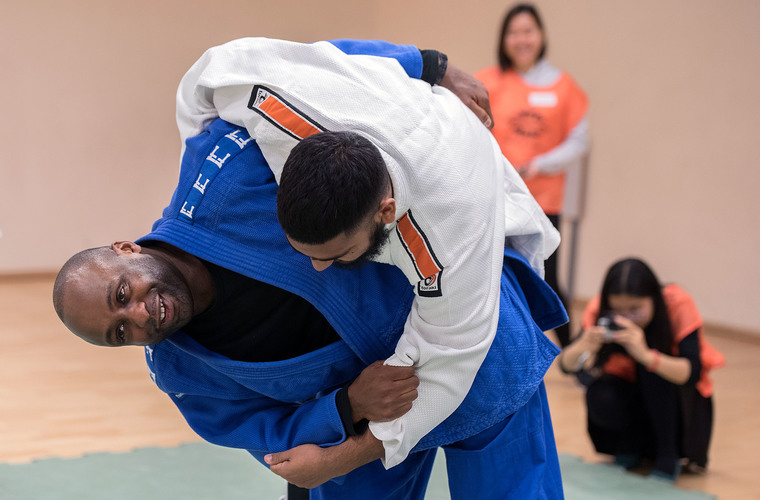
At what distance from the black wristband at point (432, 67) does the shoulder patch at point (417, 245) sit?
1.32 feet

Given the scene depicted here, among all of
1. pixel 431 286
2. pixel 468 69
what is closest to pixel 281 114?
pixel 431 286

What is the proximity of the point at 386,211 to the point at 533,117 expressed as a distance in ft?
8.97

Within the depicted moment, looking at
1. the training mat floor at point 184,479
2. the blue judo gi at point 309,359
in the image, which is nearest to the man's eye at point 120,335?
the blue judo gi at point 309,359

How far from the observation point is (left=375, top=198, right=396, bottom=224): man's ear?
3.86 ft

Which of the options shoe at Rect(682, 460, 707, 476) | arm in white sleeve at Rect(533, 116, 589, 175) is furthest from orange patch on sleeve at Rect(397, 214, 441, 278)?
arm in white sleeve at Rect(533, 116, 589, 175)

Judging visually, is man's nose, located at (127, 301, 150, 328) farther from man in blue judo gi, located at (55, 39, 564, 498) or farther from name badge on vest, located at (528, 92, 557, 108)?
name badge on vest, located at (528, 92, 557, 108)

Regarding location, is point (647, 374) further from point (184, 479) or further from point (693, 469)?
point (184, 479)

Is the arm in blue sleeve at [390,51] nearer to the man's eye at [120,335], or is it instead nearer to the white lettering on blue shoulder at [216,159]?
the white lettering on blue shoulder at [216,159]

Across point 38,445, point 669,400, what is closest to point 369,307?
point 669,400

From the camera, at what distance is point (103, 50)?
20.0 feet

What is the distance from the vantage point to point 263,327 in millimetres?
1491

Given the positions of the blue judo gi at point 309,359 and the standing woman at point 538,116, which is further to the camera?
the standing woman at point 538,116

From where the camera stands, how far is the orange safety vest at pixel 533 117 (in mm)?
3754

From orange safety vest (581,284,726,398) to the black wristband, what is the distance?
1628mm
